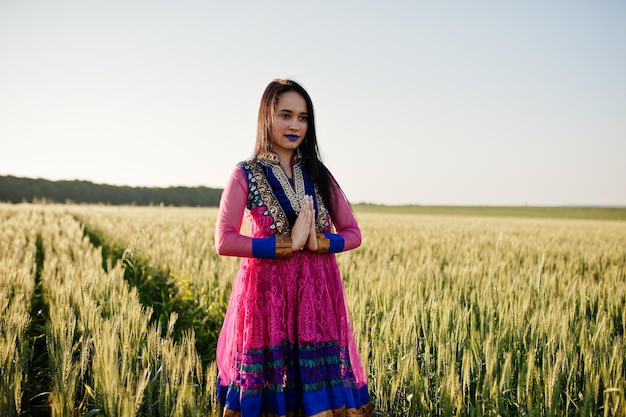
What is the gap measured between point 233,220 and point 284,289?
372 mm

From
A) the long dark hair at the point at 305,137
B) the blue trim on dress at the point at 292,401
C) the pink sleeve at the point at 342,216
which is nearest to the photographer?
the blue trim on dress at the point at 292,401

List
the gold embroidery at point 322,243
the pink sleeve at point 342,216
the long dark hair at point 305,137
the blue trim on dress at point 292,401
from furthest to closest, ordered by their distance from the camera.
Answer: the pink sleeve at point 342,216, the long dark hair at point 305,137, the gold embroidery at point 322,243, the blue trim on dress at point 292,401

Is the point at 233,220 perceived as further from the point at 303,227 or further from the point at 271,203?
the point at 303,227

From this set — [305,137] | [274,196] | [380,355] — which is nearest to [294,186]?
[274,196]

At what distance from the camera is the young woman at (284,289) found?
1800mm

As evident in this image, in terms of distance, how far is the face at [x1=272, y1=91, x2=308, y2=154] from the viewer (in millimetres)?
1956

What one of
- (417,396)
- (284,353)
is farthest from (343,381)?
(417,396)

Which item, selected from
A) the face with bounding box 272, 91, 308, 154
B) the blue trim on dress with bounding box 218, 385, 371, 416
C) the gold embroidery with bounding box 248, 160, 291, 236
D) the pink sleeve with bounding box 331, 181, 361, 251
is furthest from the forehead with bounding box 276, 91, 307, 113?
the blue trim on dress with bounding box 218, 385, 371, 416

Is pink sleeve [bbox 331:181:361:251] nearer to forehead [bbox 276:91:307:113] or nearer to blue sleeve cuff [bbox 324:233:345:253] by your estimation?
blue sleeve cuff [bbox 324:233:345:253]

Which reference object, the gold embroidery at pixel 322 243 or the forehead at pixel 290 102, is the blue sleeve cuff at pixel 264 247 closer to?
the gold embroidery at pixel 322 243

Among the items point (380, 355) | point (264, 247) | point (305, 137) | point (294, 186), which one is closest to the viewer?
point (264, 247)

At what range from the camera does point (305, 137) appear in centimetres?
213

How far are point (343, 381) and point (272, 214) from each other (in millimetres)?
796

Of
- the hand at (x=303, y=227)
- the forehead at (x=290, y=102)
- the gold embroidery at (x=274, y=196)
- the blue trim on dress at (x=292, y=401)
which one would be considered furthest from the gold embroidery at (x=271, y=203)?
the blue trim on dress at (x=292, y=401)
